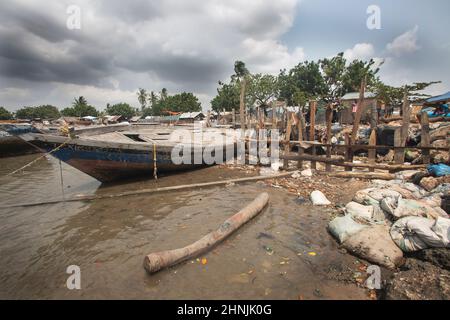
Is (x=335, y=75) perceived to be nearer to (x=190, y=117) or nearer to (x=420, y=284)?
(x=190, y=117)

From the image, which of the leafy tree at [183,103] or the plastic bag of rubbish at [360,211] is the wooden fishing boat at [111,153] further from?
the leafy tree at [183,103]

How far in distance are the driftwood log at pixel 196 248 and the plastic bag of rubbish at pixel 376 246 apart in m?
1.82

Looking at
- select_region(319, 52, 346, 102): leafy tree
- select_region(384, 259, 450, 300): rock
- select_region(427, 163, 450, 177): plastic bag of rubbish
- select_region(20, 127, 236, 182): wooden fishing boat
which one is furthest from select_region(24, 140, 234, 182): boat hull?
select_region(319, 52, 346, 102): leafy tree

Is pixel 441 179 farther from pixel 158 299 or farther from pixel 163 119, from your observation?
pixel 163 119

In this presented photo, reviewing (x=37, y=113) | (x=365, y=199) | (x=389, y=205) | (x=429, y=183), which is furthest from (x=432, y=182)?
(x=37, y=113)

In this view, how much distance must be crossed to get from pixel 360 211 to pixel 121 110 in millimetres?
75561

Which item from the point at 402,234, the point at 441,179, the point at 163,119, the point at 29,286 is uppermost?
the point at 163,119

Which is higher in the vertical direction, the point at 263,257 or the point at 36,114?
the point at 36,114

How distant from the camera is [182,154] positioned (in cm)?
886

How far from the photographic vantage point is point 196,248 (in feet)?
11.5

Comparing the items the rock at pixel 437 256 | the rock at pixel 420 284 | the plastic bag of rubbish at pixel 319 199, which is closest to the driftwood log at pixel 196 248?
the plastic bag of rubbish at pixel 319 199

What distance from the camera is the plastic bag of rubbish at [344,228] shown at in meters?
3.74
